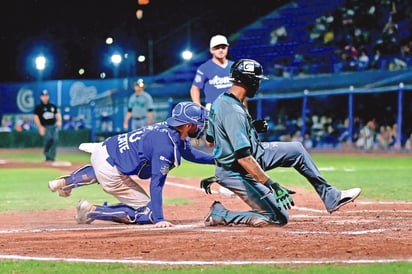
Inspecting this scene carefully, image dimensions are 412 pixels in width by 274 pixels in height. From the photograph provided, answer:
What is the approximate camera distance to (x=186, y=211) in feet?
35.0

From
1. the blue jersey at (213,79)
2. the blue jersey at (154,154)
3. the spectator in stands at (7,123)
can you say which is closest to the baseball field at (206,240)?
the blue jersey at (154,154)

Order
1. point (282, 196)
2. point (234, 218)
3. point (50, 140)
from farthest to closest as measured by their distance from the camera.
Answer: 1. point (50, 140)
2. point (234, 218)
3. point (282, 196)

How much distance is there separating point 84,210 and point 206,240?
2.21 metres

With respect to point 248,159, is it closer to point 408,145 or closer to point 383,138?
point 408,145

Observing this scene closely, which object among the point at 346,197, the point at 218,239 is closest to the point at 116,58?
the point at 346,197

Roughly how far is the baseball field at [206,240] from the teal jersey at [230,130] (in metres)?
0.73

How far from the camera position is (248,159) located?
8016 mm

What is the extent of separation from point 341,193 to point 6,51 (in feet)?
129

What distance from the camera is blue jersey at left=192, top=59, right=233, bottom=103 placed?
12.6m

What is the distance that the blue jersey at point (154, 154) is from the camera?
27.9 ft

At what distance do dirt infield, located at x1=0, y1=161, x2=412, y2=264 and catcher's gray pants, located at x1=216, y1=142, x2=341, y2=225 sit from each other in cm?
30

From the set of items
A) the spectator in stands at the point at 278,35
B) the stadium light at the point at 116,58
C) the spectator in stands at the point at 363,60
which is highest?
the spectator in stands at the point at 278,35

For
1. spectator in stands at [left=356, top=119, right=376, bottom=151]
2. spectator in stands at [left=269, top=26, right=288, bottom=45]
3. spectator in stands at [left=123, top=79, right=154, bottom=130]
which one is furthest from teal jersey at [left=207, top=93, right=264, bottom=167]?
spectator in stands at [left=269, top=26, right=288, bottom=45]

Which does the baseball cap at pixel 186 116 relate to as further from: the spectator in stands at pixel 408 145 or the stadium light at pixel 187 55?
the stadium light at pixel 187 55
